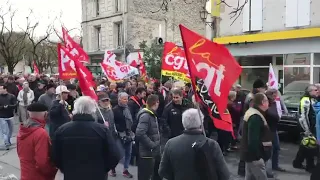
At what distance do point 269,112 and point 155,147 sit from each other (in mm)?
2229

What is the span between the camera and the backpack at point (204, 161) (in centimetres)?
369

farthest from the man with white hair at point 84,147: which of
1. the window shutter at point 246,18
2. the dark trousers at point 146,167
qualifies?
the window shutter at point 246,18

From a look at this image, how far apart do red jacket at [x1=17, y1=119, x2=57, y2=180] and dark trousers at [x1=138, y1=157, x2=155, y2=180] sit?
72.3 inches

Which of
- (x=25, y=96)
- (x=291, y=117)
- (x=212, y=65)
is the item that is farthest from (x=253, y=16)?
(x=212, y=65)

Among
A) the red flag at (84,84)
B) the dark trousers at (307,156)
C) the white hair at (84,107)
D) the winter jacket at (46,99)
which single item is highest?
the red flag at (84,84)

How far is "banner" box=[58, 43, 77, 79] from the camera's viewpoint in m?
8.82

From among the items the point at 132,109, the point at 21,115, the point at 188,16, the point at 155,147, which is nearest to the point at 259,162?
the point at 155,147

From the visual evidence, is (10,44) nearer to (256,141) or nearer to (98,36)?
(98,36)

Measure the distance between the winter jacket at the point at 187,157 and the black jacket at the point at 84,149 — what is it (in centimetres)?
60

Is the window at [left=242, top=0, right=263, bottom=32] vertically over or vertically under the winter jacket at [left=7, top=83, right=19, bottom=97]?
over

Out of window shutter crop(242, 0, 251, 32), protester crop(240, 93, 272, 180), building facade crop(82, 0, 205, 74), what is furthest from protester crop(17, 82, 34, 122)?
building facade crop(82, 0, 205, 74)

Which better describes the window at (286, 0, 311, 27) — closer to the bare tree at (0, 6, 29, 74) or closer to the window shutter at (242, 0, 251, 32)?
the window shutter at (242, 0, 251, 32)

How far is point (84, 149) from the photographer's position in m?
3.94

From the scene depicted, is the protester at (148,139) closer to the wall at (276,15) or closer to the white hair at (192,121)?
the white hair at (192,121)
